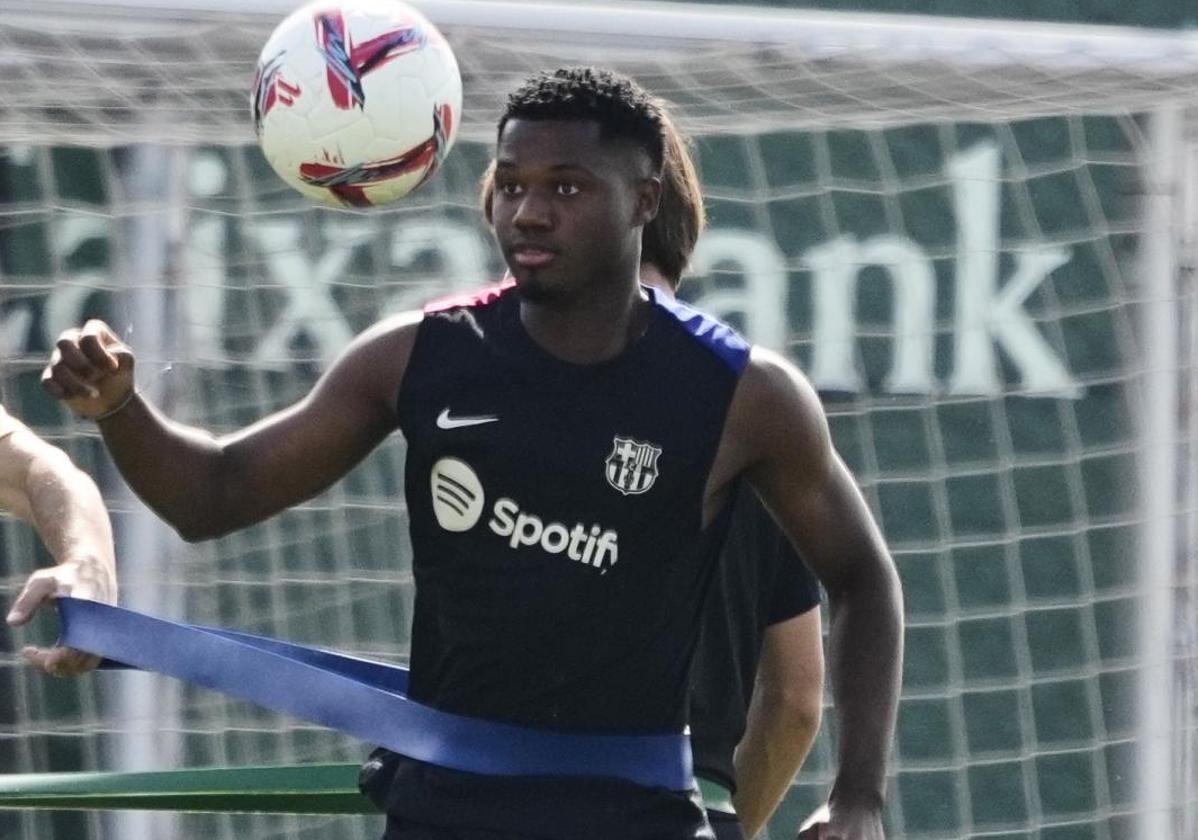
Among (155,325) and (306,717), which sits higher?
(155,325)

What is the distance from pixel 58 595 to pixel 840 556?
111 cm

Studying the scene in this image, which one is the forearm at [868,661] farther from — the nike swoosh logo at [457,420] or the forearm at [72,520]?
the forearm at [72,520]

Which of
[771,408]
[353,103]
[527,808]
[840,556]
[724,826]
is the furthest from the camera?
[353,103]

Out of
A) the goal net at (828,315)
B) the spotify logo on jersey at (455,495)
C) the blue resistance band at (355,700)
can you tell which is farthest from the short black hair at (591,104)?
the goal net at (828,315)

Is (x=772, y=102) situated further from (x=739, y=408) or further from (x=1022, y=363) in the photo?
(x=739, y=408)

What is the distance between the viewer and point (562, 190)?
311 cm

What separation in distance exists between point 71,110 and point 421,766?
3.06 m

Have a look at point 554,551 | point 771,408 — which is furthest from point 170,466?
point 771,408

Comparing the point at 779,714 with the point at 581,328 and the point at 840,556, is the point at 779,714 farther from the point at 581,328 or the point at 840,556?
the point at 581,328

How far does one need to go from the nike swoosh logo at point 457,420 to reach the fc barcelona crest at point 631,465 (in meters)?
0.17

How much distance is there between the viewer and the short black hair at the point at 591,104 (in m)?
3.15

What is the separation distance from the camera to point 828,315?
714cm

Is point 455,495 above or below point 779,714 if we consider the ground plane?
above

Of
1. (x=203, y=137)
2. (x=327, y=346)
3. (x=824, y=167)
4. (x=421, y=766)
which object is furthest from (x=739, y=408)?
(x=824, y=167)
